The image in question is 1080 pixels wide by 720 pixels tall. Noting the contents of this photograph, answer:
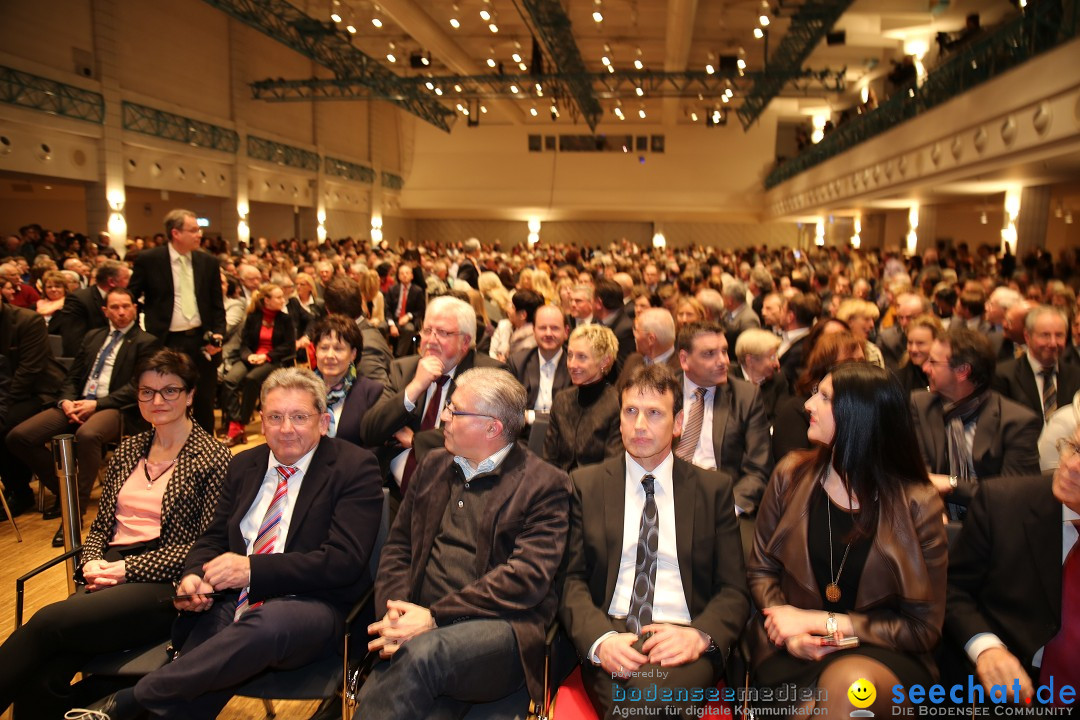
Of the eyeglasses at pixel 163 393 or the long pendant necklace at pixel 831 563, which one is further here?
the eyeglasses at pixel 163 393

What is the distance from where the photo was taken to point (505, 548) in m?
2.34

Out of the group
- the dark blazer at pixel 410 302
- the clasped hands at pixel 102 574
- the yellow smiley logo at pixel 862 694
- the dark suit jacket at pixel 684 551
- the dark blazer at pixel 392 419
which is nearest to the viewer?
the yellow smiley logo at pixel 862 694

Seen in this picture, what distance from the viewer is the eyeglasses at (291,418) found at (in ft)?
8.43

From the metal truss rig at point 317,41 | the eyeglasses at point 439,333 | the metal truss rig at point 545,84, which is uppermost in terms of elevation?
the metal truss rig at point 317,41

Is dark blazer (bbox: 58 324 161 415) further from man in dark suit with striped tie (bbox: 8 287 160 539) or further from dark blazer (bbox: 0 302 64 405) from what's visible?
dark blazer (bbox: 0 302 64 405)

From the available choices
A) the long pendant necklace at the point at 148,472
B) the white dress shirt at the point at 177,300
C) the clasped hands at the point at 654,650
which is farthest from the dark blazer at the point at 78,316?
the clasped hands at the point at 654,650

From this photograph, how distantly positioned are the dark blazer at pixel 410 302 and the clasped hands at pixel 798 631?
6.75 metres

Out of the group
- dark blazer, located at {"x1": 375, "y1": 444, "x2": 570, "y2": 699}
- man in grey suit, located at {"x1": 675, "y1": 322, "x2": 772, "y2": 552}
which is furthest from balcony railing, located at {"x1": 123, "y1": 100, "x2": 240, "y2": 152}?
dark blazer, located at {"x1": 375, "y1": 444, "x2": 570, "y2": 699}

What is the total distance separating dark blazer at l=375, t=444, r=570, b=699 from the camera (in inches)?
87.4

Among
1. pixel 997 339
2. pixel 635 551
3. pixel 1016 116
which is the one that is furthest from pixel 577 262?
pixel 635 551

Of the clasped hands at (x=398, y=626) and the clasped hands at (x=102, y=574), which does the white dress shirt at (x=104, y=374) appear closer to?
the clasped hands at (x=102, y=574)

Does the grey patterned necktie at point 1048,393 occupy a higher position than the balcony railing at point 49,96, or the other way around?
the balcony railing at point 49,96

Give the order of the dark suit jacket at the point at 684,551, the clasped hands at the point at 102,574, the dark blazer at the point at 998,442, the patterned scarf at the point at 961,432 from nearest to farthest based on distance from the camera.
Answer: the dark suit jacket at the point at 684,551
the clasped hands at the point at 102,574
the dark blazer at the point at 998,442
the patterned scarf at the point at 961,432

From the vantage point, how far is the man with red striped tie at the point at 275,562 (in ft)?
7.00
